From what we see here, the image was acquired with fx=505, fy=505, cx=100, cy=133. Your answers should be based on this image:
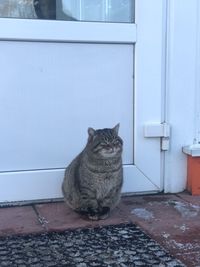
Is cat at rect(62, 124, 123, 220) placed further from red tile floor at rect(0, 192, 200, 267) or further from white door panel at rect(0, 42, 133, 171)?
white door panel at rect(0, 42, 133, 171)

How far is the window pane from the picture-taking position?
9.81ft

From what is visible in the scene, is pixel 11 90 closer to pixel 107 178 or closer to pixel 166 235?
pixel 107 178

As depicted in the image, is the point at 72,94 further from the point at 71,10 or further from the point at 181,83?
the point at 181,83

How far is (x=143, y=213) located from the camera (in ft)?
9.64

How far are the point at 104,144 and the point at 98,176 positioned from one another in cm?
19

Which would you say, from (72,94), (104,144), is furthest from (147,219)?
(72,94)

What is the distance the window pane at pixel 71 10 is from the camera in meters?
2.99

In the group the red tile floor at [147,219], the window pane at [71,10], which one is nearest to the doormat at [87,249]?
the red tile floor at [147,219]

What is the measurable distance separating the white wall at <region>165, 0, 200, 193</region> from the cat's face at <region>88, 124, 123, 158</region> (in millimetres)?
639

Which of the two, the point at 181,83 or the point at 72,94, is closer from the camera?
the point at 72,94

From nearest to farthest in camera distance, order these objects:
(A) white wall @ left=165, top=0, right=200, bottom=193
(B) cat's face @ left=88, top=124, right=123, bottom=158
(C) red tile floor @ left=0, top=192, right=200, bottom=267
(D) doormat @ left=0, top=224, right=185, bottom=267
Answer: (D) doormat @ left=0, top=224, right=185, bottom=267
(C) red tile floor @ left=0, top=192, right=200, bottom=267
(B) cat's face @ left=88, top=124, right=123, bottom=158
(A) white wall @ left=165, top=0, right=200, bottom=193

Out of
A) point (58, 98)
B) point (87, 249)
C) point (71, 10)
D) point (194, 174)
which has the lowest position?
point (87, 249)

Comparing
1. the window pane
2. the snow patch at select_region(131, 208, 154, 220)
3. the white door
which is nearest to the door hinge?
the white door

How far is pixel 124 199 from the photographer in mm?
3229
